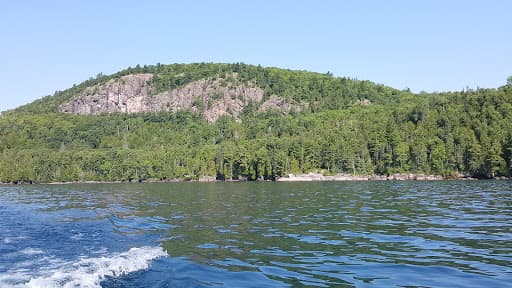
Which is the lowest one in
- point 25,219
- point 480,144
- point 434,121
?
point 25,219

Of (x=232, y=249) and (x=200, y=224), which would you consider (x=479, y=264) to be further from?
Result: (x=200, y=224)

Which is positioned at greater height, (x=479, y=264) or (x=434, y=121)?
(x=434, y=121)

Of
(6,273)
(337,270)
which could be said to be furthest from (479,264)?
(6,273)

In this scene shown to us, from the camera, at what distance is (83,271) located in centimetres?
1759

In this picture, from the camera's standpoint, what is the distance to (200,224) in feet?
108

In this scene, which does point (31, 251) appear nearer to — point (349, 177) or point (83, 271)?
point (83, 271)

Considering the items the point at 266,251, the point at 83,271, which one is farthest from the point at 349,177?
the point at 83,271

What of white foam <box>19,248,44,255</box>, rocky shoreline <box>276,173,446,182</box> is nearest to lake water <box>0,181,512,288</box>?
white foam <box>19,248,44,255</box>

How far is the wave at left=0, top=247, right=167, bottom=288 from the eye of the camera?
15.6 meters

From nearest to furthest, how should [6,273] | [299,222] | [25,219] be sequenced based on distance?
1. [6,273]
2. [299,222]
3. [25,219]

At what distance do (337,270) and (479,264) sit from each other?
5.99m

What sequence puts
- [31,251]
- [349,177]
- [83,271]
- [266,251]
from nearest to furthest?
[83,271]
[266,251]
[31,251]
[349,177]

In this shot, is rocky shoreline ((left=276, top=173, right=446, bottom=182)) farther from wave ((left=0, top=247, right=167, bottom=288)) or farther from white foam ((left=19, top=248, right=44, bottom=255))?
white foam ((left=19, top=248, right=44, bottom=255))

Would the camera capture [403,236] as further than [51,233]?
No
